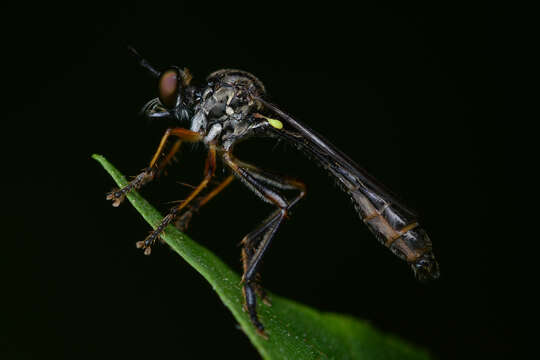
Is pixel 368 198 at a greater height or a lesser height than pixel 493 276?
greater

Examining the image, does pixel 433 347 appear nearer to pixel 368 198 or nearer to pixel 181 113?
pixel 368 198

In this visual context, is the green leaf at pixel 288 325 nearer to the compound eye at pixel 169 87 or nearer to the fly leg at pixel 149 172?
the fly leg at pixel 149 172

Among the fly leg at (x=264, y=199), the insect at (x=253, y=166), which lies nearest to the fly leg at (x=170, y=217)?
the insect at (x=253, y=166)

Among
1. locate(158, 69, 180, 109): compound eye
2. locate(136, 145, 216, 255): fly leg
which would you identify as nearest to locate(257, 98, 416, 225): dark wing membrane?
locate(136, 145, 216, 255): fly leg

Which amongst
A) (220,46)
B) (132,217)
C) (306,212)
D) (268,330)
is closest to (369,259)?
(306,212)

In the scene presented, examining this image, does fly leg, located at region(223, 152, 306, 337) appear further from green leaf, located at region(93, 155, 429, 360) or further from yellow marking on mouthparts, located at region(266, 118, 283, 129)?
yellow marking on mouthparts, located at region(266, 118, 283, 129)

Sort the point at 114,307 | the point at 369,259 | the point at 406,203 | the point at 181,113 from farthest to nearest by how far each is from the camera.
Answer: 1. the point at 369,259
2. the point at 114,307
3. the point at 181,113
4. the point at 406,203
